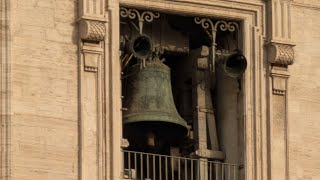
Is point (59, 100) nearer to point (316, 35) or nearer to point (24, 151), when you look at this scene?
point (24, 151)

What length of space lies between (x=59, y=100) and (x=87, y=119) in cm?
49

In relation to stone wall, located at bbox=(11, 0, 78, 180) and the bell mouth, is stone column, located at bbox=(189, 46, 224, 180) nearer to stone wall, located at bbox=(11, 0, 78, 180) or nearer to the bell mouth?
the bell mouth

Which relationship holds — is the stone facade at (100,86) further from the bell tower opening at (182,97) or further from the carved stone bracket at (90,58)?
the bell tower opening at (182,97)

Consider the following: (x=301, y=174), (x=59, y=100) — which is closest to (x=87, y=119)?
(x=59, y=100)

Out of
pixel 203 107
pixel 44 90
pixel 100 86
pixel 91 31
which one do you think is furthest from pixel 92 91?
pixel 203 107

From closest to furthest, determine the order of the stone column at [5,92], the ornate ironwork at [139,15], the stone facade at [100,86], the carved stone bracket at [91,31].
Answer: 1. the stone column at [5,92]
2. the stone facade at [100,86]
3. the carved stone bracket at [91,31]
4. the ornate ironwork at [139,15]

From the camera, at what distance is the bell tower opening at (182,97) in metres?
43.2

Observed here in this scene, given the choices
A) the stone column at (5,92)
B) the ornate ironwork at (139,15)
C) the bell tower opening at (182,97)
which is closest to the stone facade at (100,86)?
the stone column at (5,92)

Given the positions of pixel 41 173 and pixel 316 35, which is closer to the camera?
pixel 41 173

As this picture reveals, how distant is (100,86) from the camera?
4238 centimetres

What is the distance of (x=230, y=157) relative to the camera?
143 ft

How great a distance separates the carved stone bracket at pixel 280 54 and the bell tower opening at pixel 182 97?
47cm

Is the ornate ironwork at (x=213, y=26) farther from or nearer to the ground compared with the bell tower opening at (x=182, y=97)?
farther from the ground

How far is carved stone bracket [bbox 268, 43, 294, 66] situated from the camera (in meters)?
43.7
